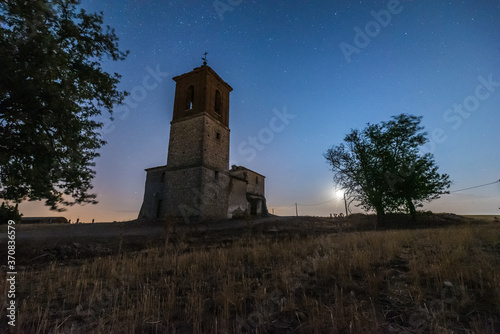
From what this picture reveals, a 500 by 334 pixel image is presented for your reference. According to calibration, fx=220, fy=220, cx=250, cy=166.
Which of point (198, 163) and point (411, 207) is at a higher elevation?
point (198, 163)

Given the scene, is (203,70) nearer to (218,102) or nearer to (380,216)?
(218,102)

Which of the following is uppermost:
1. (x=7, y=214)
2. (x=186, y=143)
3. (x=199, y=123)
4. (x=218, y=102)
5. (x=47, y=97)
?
(x=218, y=102)

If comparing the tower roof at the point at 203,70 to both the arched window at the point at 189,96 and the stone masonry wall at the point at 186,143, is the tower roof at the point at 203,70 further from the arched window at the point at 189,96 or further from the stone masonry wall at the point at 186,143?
the stone masonry wall at the point at 186,143

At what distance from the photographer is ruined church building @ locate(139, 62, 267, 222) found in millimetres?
21516

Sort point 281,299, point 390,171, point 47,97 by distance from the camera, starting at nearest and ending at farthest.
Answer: point 281,299 < point 47,97 < point 390,171

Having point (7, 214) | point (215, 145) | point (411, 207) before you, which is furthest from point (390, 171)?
point (7, 214)

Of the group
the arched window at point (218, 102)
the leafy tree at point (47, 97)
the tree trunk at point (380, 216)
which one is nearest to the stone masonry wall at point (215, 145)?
the arched window at point (218, 102)

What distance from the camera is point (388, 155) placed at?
20.5m

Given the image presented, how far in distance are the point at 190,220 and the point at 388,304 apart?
19.1 meters

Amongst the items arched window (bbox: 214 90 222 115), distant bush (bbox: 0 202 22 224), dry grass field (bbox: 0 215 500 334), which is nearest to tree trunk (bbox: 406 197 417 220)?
dry grass field (bbox: 0 215 500 334)

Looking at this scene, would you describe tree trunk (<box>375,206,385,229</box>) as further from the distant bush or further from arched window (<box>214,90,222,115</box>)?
the distant bush

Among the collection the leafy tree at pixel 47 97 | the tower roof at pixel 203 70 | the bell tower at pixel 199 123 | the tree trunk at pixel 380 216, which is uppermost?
the tower roof at pixel 203 70

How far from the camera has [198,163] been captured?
2191 cm

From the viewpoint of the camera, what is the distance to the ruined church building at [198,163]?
21516 millimetres
